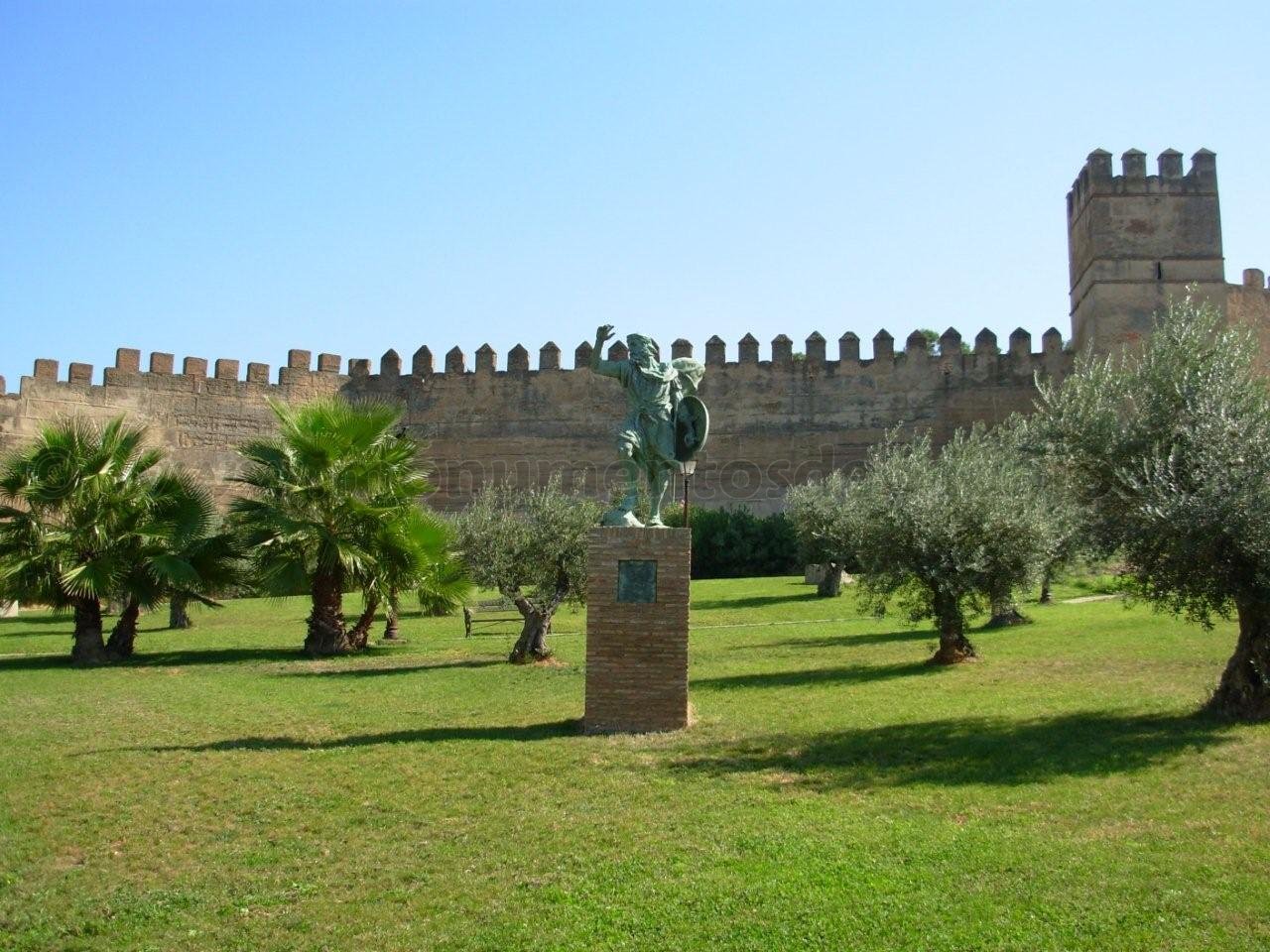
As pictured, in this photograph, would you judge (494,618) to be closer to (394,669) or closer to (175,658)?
(175,658)

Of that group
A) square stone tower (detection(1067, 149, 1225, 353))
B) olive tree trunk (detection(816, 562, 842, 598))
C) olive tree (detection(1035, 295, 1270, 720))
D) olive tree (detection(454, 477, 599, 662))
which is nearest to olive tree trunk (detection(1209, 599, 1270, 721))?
olive tree (detection(1035, 295, 1270, 720))

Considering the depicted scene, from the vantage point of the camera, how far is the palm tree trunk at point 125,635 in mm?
15156

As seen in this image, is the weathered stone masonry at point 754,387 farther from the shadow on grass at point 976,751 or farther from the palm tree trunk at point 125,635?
the shadow on grass at point 976,751

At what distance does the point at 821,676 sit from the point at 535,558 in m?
4.08

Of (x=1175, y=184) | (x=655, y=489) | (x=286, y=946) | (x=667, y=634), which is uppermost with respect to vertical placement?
(x=1175, y=184)

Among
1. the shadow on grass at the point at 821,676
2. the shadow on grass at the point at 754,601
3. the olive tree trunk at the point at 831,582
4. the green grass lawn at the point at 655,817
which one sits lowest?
the green grass lawn at the point at 655,817

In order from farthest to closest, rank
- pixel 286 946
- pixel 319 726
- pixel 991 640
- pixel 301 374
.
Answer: pixel 301 374, pixel 991 640, pixel 319 726, pixel 286 946

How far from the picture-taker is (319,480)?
15.6 m

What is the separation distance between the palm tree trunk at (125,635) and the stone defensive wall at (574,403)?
1465cm

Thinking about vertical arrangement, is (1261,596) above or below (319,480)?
below

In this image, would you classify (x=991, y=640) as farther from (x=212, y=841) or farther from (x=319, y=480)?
(x=212, y=841)

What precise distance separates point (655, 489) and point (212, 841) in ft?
13.4

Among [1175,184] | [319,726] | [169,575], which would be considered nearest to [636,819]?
[319,726]

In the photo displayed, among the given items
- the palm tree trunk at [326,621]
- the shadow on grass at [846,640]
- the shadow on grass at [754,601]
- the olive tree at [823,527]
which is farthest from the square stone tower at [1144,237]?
the palm tree trunk at [326,621]
